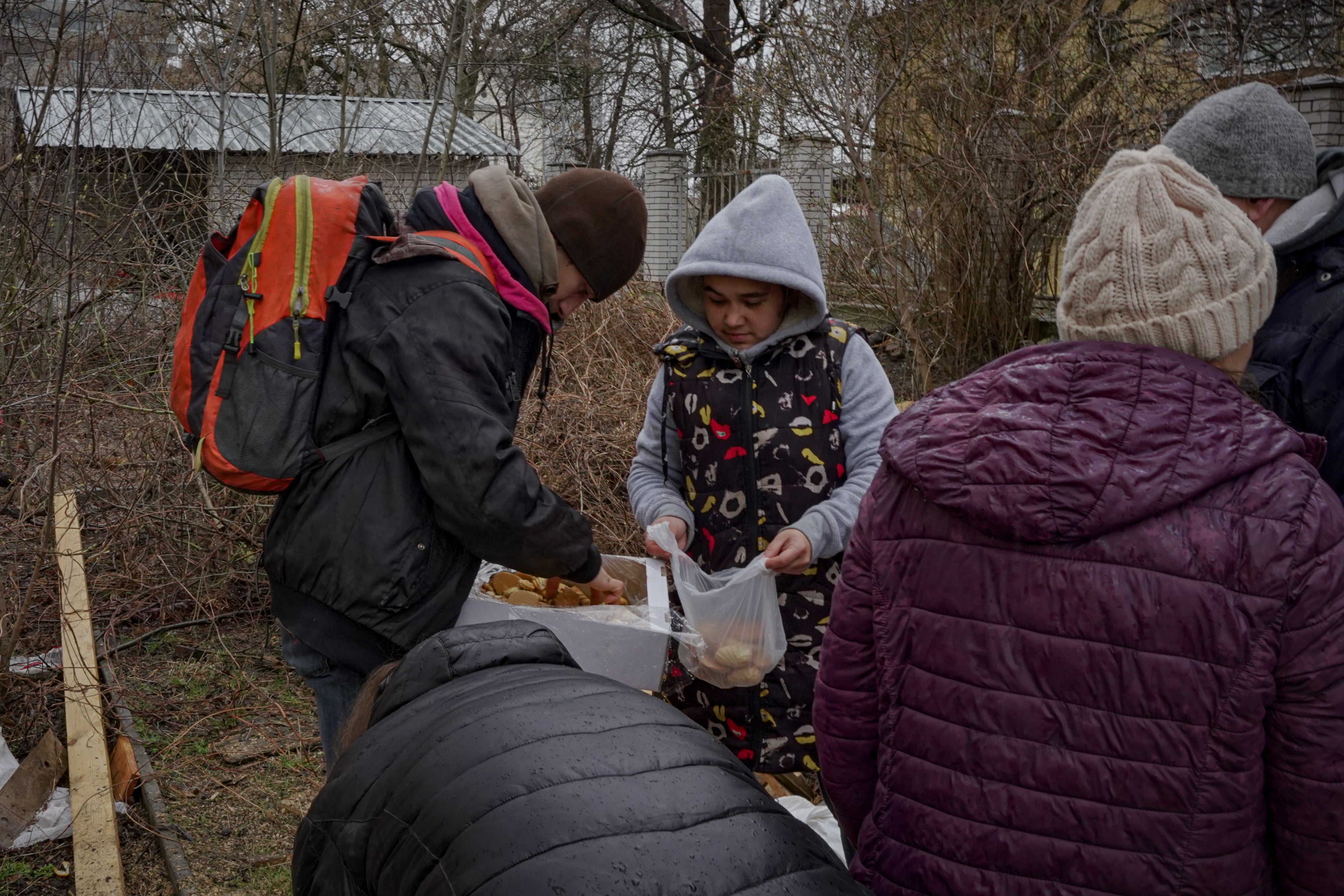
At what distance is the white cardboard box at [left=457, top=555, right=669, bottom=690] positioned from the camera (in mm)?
2316

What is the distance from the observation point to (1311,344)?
6.35 feet

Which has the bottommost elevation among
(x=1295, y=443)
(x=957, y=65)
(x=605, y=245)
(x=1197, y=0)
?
(x=1295, y=443)

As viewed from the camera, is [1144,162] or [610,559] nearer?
[1144,162]

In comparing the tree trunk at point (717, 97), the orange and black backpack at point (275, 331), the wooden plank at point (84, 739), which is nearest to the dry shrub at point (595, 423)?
the wooden plank at point (84, 739)

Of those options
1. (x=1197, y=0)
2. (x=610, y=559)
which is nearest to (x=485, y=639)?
(x=610, y=559)

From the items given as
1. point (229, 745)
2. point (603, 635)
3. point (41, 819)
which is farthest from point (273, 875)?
point (603, 635)

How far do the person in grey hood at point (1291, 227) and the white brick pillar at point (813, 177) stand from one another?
6769 mm

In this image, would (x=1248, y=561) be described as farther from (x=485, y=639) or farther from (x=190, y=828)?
(x=190, y=828)

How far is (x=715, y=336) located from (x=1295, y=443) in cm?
165

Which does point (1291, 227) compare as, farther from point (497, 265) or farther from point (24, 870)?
point (24, 870)

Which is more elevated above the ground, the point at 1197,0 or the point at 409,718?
the point at 1197,0

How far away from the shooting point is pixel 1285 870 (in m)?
1.28

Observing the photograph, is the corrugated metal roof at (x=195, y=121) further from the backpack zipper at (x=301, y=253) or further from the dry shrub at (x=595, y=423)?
the backpack zipper at (x=301, y=253)

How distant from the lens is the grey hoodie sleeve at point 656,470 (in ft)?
9.17
